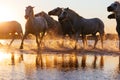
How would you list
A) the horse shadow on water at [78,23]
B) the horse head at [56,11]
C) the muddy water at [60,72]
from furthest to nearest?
1. the horse head at [56,11]
2. the horse shadow on water at [78,23]
3. the muddy water at [60,72]

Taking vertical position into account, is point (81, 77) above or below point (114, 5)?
below

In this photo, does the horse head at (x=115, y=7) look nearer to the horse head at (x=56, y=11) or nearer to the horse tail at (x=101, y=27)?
the horse tail at (x=101, y=27)

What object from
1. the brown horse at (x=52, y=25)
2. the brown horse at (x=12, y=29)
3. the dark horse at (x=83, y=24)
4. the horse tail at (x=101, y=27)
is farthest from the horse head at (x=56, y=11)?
the horse tail at (x=101, y=27)

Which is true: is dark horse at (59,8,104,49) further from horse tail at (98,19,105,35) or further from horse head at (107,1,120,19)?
horse head at (107,1,120,19)

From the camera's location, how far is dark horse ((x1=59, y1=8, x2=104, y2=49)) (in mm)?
26747

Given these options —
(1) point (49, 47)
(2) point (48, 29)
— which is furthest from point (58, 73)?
(2) point (48, 29)

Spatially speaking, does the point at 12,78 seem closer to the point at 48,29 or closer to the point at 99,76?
the point at 99,76

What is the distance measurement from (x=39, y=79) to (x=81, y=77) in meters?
1.26

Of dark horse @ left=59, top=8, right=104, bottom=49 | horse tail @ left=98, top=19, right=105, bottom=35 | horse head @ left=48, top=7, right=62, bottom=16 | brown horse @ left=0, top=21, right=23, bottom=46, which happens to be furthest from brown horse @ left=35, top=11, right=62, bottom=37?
horse tail @ left=98, top=19, right=105, bottom=35

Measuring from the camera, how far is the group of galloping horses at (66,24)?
2542 centimetres

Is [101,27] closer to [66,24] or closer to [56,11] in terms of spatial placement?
[66,24]

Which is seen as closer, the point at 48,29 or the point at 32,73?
the point at 32,73

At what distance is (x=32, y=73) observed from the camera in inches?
528

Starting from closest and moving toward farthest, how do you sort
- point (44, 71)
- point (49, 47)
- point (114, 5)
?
point (44, 71) < point (114, 5) < point (49, 47)
